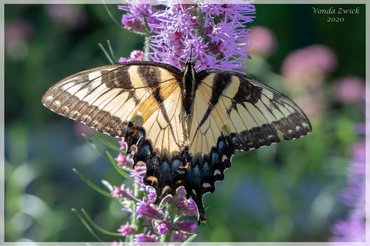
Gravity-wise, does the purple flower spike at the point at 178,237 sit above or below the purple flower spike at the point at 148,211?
below

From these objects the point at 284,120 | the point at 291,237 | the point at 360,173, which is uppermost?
the point at 284,120

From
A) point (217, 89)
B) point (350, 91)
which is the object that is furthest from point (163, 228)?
point (350, 91)

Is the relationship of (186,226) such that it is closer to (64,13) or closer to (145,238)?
(145,238)

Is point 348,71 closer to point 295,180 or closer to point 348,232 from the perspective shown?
point 295,180

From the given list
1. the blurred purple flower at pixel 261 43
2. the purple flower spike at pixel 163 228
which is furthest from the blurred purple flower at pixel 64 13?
the purple flower spike at pixel 163 228

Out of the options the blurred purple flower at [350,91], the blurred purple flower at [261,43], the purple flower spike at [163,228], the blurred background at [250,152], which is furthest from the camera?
the blurred purple flower at [350,91]

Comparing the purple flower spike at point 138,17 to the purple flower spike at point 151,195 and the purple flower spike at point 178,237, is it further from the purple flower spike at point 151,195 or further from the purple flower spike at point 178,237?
the purple flower spike at point 178,237

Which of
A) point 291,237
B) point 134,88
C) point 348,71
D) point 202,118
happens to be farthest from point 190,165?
point 348,71
